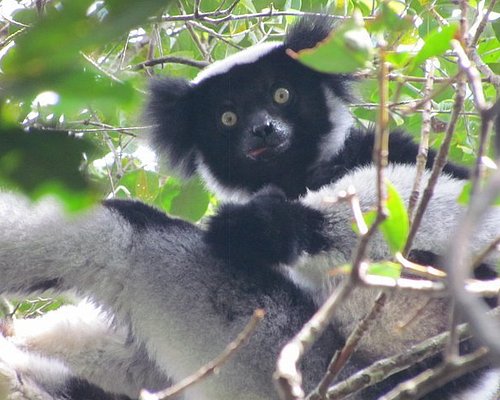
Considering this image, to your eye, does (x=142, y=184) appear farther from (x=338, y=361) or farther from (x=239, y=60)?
(x=338, y=361)

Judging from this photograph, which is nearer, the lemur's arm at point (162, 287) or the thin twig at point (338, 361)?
the thin twig at point (338, 361)

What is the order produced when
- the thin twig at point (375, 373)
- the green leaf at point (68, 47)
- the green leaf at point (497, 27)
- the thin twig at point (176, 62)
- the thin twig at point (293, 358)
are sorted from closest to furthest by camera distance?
the green leaf at point (68, 47) < the thin twig at point (293, 358) < the thin twig at point (375, 373) < the green leaf at point (497, 27) < the thin twig at point (176, 62)

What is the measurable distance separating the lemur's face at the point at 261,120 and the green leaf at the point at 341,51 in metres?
2.88

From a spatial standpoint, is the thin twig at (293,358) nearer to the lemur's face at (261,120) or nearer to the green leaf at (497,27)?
the lemur's face at (261,120)

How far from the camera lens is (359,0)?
16.4ft

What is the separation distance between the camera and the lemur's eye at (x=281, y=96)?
4586 millimetres

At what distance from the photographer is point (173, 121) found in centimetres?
496

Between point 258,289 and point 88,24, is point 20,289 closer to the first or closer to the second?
point 258,289

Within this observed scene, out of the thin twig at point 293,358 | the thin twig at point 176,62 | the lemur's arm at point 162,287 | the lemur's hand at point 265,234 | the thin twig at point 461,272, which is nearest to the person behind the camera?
the thin twig at point 461,272

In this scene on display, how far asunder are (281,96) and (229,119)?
37cm

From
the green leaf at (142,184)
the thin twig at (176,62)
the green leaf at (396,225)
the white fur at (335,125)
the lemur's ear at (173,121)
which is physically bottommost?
the green leaf at (142,184)

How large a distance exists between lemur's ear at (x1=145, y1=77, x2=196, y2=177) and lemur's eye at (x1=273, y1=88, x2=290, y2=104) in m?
0.66

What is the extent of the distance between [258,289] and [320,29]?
7.10ft

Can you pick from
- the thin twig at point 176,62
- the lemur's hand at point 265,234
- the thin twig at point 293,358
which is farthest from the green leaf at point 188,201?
the thin twig at point 293,358
